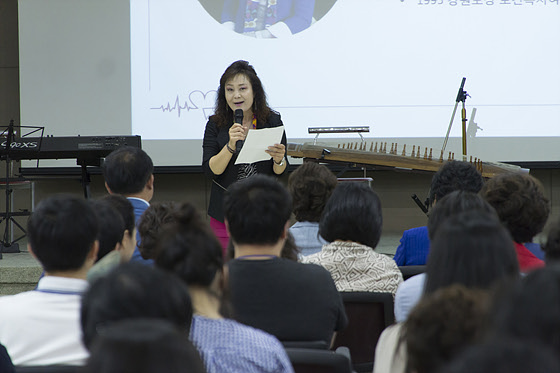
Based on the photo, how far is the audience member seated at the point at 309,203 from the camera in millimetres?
2520

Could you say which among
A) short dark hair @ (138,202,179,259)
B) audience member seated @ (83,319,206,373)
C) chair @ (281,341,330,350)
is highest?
audience member seated @ (83,319,206,373)

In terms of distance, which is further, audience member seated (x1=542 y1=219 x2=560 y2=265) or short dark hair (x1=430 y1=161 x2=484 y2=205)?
short dark hair (x1=430 y1=161 x2=484 y2=205)

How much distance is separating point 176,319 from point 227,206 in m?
0.89

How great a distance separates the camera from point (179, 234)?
1243 millimetres

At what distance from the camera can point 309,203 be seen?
A: 8.55 ft

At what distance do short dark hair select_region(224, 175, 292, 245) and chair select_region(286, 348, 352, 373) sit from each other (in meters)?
0.38

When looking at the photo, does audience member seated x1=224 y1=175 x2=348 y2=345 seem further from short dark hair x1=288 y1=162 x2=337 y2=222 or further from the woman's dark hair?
the woman's dark hair

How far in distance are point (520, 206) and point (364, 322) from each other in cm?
62

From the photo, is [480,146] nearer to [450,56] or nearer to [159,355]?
[450,56]

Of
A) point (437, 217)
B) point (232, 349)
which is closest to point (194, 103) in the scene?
point (437, 217)

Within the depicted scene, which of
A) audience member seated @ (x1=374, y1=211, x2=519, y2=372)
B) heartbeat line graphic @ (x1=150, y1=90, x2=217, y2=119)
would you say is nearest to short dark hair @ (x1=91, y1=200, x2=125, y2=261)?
audience member seated @ (x1=374, y1=211, x2=519, y2=372)

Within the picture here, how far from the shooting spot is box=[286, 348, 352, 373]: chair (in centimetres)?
136

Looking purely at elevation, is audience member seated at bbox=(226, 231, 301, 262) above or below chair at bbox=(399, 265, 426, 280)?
above

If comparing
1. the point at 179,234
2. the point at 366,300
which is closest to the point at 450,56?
the point at 366,300
